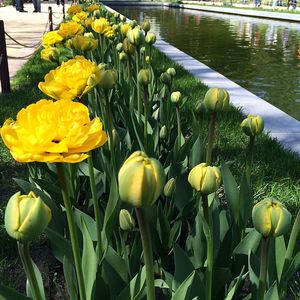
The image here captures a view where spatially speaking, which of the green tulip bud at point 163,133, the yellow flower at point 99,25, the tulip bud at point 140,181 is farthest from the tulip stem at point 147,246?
the yellow flower at point 99,25

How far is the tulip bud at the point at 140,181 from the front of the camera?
74cm

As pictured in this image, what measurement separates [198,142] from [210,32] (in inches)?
491

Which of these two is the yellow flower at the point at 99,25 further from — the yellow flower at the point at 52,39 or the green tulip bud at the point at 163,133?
the green tulip bud at the point at 163,133

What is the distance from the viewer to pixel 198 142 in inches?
71.6

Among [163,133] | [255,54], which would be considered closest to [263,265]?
[163,133]

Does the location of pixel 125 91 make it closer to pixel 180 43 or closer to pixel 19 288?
pixel 19 288

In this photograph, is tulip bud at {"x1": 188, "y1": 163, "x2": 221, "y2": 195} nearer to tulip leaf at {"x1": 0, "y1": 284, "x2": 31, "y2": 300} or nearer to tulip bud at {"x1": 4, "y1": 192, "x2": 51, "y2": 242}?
tulip bud at {"x1": 4, "y1": 192, "x2": 51, "y2": 242}

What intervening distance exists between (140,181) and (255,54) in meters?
8.82

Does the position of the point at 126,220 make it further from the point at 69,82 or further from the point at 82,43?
the point at 82,43

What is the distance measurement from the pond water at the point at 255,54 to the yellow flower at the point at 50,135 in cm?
446

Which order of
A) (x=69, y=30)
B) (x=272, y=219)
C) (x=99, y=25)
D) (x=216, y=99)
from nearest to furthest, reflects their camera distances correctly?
1. (x=272, y=219)
2. (x=216, y=99)
3. (x=69, y=30)
4. (x=99, y=25)

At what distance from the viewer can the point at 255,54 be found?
29.9 ft

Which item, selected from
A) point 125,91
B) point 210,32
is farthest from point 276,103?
point 210,32

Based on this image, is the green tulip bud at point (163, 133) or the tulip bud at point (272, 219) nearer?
the tulip bud at point (272, 219)
